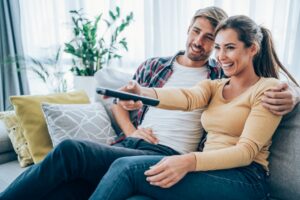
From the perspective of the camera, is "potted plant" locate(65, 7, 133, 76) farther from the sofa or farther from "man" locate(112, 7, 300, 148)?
the sofa

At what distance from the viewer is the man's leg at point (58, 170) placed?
3.26ft

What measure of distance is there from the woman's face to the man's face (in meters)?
0.26

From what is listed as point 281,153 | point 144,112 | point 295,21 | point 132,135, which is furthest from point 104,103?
point 295,21

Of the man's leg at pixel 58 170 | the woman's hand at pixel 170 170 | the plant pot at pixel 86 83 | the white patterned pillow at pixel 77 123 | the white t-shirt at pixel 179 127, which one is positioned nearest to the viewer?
the woman's hand at pixel 170 170

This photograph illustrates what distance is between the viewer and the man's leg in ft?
3.26

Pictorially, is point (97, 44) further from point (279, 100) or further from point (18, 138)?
point (279, 100)

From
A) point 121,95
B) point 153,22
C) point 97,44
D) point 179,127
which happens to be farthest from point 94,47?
point 121,95

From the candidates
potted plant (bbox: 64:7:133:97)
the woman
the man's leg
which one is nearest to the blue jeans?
the woman

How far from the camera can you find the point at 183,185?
0.91 m

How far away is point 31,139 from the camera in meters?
1.42

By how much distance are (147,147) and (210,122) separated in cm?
30

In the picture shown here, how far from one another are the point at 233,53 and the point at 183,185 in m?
0.50

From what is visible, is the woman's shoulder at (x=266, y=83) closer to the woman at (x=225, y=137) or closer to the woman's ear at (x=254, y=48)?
the woman at (x=225, y=137)

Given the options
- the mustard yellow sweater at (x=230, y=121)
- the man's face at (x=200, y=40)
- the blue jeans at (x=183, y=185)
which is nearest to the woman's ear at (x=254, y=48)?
the mustard yellow sweater at (x=230, y=121)
